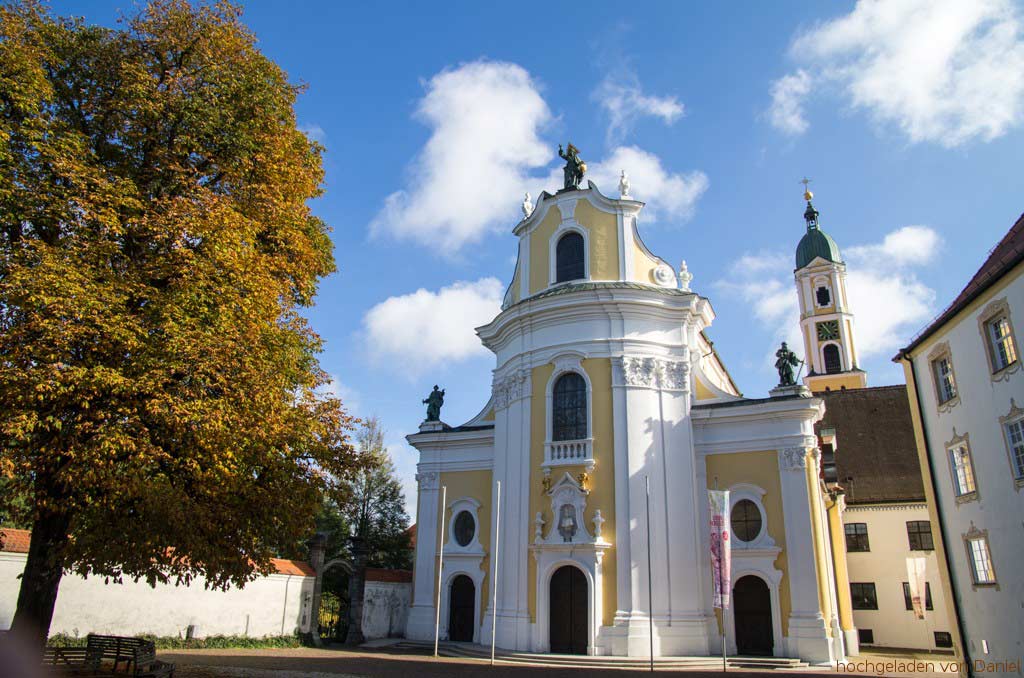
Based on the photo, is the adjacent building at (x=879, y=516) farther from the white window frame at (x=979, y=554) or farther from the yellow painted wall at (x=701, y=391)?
the white window frame at (x=979, y=554)

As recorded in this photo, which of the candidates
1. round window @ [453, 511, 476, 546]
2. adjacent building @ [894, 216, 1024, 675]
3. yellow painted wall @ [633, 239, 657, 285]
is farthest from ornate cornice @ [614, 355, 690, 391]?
round window @ [453, 511, 476, 546]

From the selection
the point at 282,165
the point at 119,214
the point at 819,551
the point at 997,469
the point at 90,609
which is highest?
the point at 282,165

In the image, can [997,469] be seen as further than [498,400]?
No

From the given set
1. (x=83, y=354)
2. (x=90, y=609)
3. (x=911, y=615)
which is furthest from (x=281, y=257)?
(x=911, y=615)

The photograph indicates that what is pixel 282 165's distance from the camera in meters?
12.5

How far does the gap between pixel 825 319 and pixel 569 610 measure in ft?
107

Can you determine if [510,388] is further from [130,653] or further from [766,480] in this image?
[130,653]

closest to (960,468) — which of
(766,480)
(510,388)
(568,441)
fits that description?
(766,480)

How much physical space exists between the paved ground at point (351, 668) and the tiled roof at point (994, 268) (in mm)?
8461

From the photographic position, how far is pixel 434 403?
27.7 meters

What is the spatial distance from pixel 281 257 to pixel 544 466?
1184 cm

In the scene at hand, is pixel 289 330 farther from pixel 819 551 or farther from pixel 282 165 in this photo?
pixel 819 551

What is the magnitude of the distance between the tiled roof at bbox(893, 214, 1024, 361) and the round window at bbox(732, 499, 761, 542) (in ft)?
23.7

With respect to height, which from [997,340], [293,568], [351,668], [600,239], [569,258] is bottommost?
[351,668]
